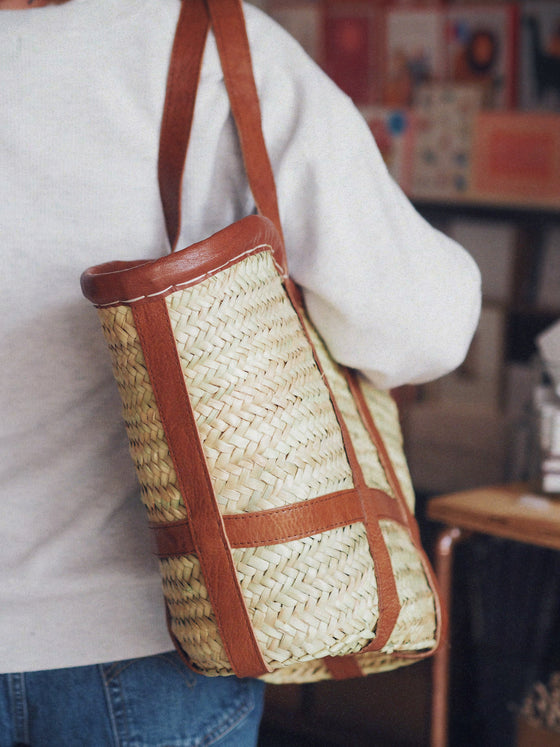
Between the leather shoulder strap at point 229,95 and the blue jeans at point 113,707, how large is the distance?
16.4 inches

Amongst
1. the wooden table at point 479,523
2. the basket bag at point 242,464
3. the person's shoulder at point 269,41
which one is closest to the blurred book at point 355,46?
the wooden table at point 479,523

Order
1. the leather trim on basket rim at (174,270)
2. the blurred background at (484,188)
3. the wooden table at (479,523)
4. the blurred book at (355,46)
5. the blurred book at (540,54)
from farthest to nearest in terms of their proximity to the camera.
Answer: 1. the blurred book at (355,46)
2. the blurred book at (540,54)
3. the blurred background at (484,188)
4. the wooden table at (479,523)
5. the leather trim on basket rim at (174,270)

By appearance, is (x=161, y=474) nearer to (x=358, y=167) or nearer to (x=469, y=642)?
(x=358, y=167)

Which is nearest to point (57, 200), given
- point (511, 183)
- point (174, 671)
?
point (174, 671)

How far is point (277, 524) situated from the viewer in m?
0.60

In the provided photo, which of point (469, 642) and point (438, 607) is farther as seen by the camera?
point (469, 642)

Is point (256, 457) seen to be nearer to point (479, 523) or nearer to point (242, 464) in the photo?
point (242, 464)

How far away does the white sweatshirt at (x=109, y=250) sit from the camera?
Answer: 69 cm

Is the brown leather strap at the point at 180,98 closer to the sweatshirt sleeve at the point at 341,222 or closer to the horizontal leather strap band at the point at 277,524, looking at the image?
the sweatshirt sleeve at the point at 341,222

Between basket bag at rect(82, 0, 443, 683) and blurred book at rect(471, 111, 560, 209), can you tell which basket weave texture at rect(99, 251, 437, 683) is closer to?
basket bag at rect(82, 0, 443, 683)

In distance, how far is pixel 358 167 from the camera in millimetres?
705

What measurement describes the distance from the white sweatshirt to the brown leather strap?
0.04 ft

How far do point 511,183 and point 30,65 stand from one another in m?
2.00

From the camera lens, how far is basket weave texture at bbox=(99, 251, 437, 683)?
0.60 metres
